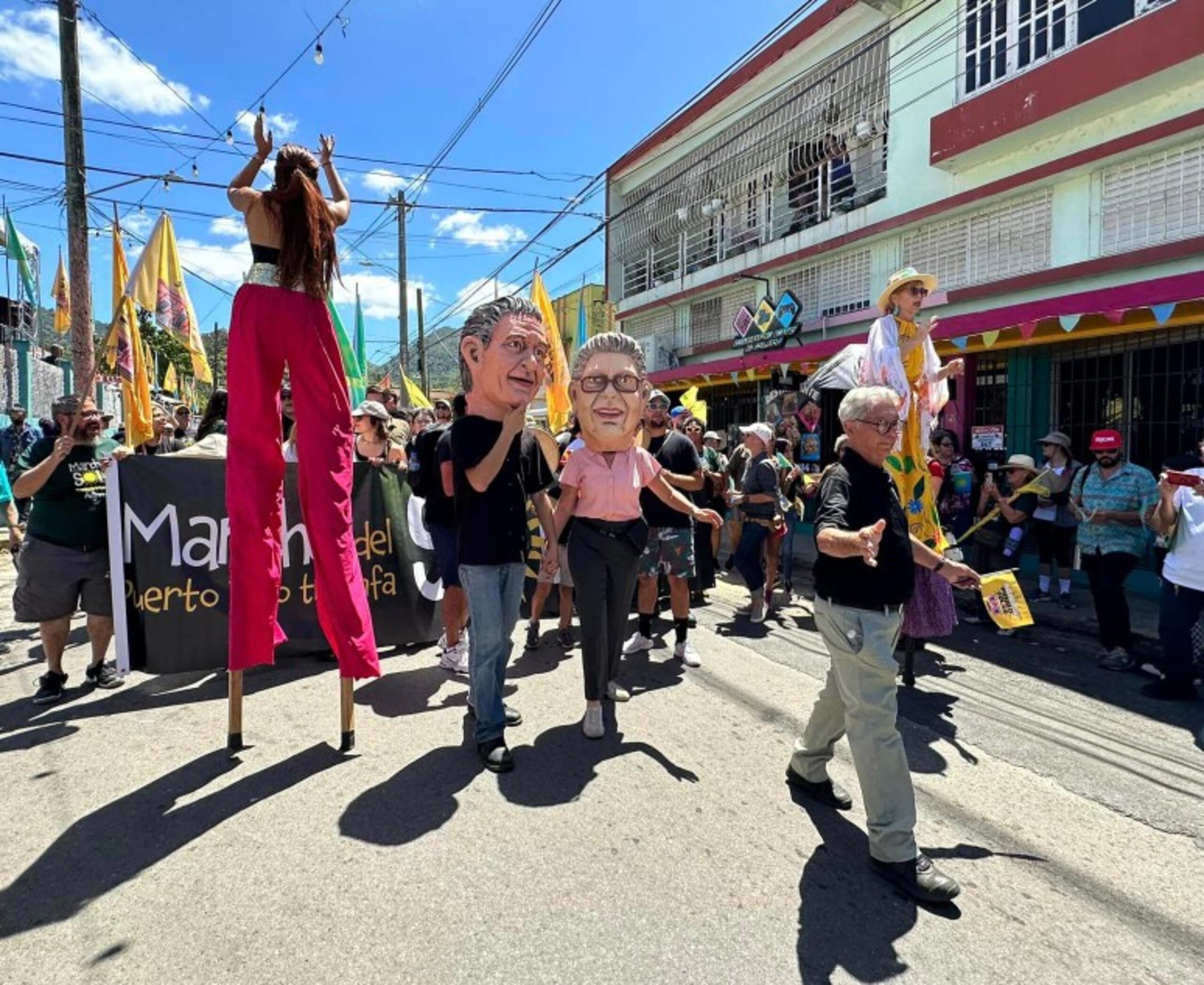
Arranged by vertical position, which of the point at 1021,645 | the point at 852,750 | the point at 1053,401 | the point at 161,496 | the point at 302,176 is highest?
the point at 302,176

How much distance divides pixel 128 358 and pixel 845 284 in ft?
37.1

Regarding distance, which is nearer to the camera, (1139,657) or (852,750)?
(852,750)

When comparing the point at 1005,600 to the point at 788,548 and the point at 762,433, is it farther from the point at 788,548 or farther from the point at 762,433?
the point at 788,548

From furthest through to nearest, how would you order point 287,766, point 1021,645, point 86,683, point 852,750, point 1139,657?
1. point 1021,645
2. point 1139,657
3. point 86,683
4. point 287,766
5. point 852,750

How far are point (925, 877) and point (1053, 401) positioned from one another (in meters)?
8.56

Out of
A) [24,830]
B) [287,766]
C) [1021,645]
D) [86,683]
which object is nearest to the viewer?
[24,830]

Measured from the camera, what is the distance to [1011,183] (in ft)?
31.8

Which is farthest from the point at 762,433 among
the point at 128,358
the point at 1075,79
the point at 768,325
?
the point at 768,325

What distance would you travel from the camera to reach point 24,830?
106 inches

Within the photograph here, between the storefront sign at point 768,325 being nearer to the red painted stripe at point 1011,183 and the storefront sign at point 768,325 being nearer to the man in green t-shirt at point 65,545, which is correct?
the red painted stripe at point 1011,183

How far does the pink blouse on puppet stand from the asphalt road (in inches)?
45.3

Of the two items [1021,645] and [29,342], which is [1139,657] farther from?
[29,342]

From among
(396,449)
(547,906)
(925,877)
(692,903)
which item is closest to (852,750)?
(925,877)

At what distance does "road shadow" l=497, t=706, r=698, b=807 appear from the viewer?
3.00m
